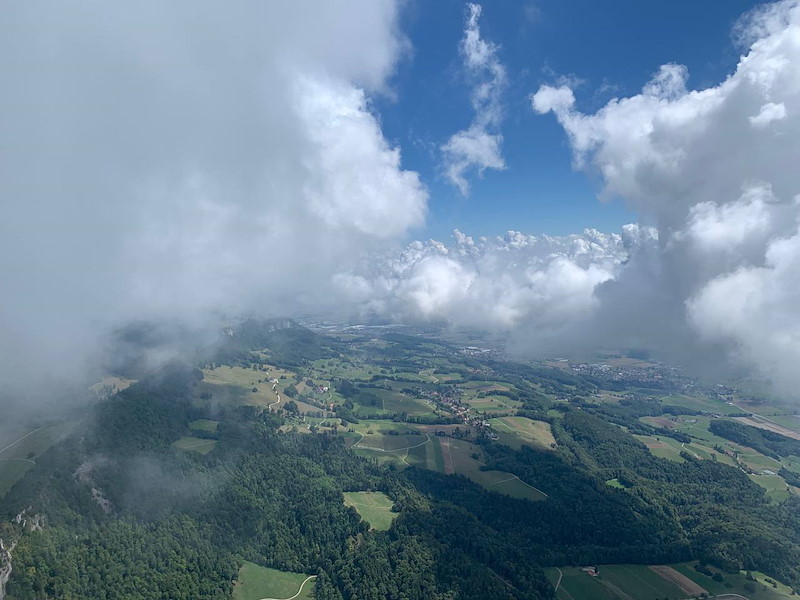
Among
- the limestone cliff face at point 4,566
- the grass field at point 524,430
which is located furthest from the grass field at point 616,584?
the limestone cliff face at point 4,566

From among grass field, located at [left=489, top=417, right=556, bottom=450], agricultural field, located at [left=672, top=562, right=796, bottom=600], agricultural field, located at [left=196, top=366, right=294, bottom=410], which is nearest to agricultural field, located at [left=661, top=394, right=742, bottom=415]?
grass field, located at [left=489, top=417, right=556, bottom=450]

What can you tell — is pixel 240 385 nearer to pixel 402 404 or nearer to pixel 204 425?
pixel 204 425

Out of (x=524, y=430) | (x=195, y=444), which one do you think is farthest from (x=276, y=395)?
(x=524, y=430)

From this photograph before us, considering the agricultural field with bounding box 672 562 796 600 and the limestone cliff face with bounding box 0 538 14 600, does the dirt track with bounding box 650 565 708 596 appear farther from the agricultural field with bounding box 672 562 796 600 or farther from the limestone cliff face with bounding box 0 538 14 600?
the limestone cliff face with bounding box 0 538 14 600

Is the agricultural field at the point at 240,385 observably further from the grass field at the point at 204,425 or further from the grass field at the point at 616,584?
the grass field at the point at 616,584

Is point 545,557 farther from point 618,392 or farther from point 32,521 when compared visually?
point 618,392

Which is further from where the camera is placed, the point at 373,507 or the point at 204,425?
the point at 204,425
